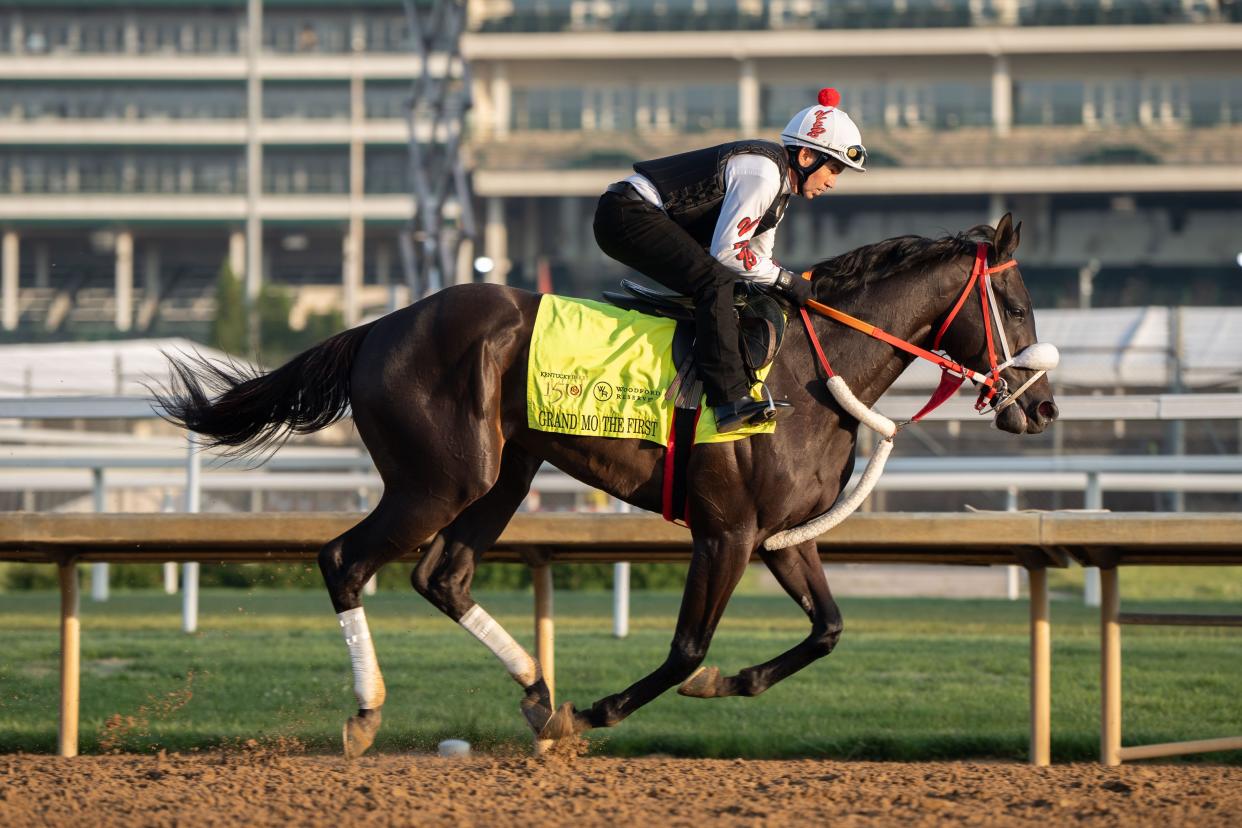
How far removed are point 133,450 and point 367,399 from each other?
12257 millimetres

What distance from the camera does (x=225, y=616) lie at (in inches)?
400

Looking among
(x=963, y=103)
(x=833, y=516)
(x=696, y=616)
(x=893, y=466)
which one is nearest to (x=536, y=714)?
(x=696, y=616)

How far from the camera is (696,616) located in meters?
4.86

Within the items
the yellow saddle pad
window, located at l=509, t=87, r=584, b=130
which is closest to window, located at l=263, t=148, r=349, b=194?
window, located at l=509, t=87, r=584, b=130

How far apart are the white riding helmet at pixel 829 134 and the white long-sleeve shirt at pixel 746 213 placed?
0.67 feet

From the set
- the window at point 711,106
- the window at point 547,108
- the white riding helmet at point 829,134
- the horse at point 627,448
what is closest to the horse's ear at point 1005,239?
the horse at point 627,448

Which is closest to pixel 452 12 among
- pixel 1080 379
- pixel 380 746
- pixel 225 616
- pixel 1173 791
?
pixel 1080 379

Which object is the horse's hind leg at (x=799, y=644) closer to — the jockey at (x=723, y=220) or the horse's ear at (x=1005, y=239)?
the jockey at (x=723, y=220)

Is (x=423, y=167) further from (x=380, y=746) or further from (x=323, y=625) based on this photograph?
(x=380, y=746)

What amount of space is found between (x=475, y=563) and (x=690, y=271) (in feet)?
4.02

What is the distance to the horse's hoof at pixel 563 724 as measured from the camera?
502cm

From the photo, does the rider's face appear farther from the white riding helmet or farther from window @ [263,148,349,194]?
window @ [263,148,349,194]

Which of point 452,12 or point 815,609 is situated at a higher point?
point 452,12

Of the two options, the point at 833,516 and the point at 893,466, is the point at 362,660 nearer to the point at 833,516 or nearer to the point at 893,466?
the point at 833,516
